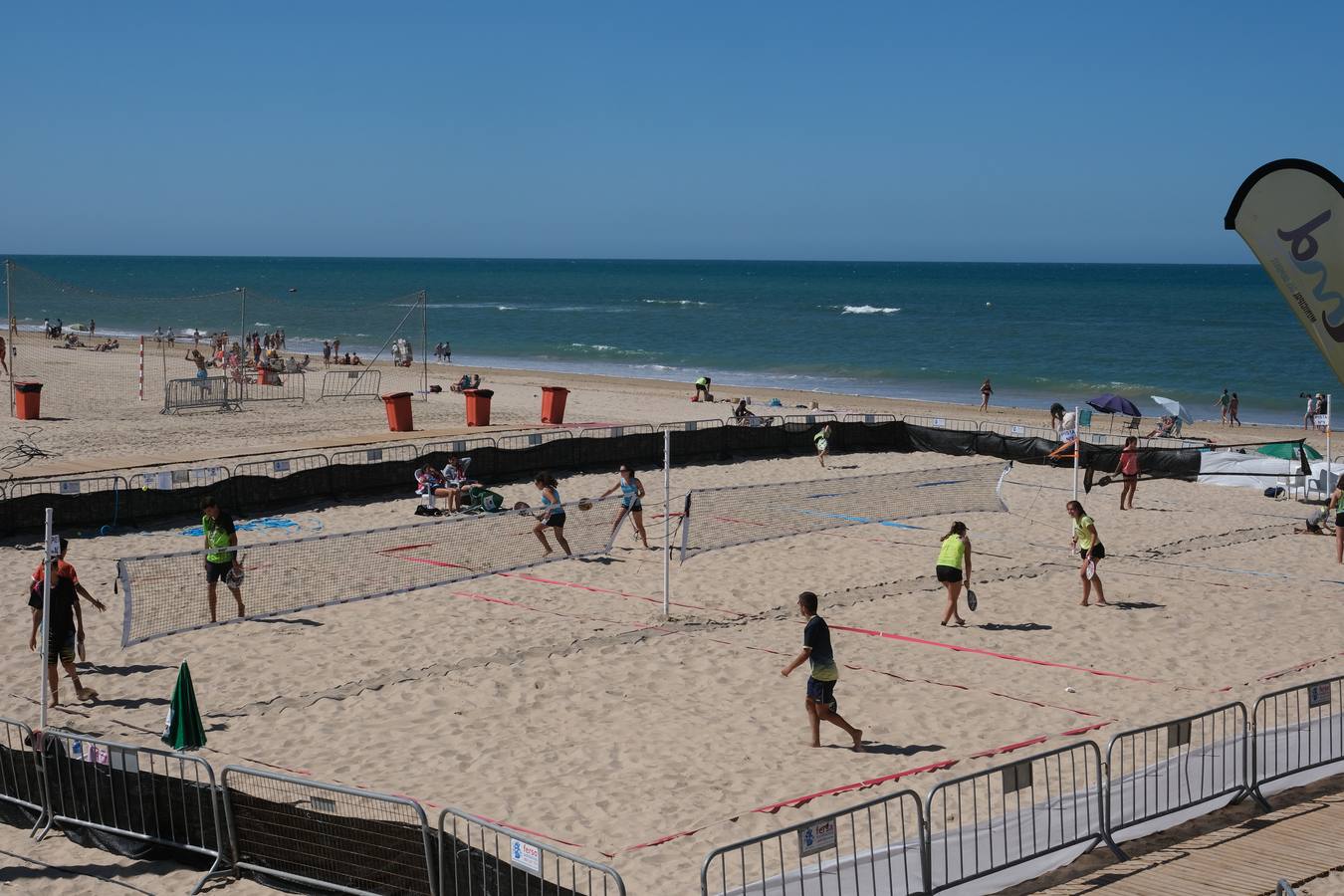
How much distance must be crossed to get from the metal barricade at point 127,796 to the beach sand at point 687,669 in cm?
23

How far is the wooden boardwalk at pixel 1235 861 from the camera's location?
25.8 feet

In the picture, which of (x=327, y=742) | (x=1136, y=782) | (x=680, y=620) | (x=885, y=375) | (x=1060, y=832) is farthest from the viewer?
(x=885, y=375)

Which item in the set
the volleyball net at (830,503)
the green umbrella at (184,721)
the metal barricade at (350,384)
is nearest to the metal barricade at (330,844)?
the green umbrella at (184,721)

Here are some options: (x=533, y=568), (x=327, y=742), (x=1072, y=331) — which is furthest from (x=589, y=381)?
(x=1072, y=331)

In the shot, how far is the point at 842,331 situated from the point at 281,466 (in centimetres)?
6892

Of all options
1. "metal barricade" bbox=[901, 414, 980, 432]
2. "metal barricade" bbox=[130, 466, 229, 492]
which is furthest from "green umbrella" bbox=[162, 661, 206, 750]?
"metal barricade" bbox=[901, 414, 980, 432]

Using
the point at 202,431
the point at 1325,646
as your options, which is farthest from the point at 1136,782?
the point at 202,431

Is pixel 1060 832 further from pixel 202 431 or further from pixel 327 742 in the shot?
pixel 202 431

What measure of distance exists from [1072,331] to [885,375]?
33856 millimetres

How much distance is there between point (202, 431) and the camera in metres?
29.8

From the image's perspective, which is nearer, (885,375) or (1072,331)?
(885,375)

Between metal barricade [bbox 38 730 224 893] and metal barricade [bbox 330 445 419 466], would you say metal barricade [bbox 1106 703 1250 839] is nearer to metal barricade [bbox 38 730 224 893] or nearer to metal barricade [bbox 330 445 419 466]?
metal barricade [bbox 38 730 224 893]

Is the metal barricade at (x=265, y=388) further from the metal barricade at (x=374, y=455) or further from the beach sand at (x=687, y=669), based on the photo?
the beach sand at (x=687, y=669)

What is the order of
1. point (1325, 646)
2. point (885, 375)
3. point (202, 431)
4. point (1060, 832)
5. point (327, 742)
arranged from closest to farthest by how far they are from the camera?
1. point (1060, 832)
2. point (327, 742)
3. point (1325, 646)
4. point (202, 431)
5. point (885, 375)
